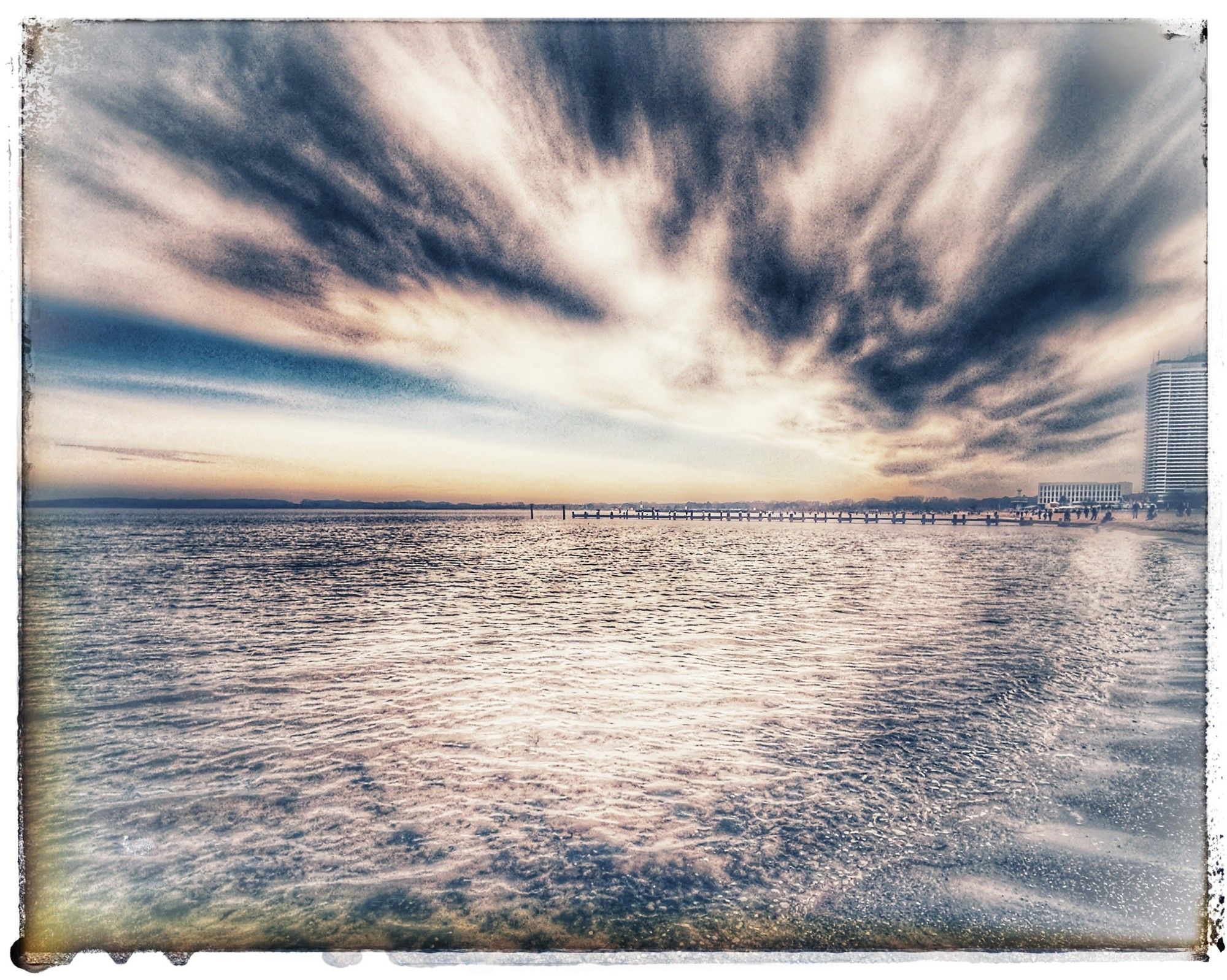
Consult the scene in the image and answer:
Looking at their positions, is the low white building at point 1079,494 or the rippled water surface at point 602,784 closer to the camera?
the rippled water surface at point 602,784

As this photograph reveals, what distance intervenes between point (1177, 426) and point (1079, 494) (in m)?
1.42

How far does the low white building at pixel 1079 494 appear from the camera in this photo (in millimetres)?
3723

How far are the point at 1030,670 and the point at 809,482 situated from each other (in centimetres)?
212

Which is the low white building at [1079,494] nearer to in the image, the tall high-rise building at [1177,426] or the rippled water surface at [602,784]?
the rippled water surface at [602,784]

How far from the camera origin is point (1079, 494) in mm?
4066

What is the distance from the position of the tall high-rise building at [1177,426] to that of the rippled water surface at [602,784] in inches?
13.3

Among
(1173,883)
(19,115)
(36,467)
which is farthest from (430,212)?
(1173,883)

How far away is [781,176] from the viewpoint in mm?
3270

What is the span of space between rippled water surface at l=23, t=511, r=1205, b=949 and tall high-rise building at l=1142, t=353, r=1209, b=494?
13.3 inches

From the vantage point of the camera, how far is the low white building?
147 inches

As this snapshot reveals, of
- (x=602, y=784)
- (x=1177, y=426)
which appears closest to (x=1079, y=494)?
(x=1177, y=426)

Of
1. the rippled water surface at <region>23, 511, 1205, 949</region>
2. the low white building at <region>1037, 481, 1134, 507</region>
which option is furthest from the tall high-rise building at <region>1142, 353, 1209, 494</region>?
the low white building at <region>1037, 481, 1134, 507</region>

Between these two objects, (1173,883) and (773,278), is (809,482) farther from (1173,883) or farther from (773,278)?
(1173,883)

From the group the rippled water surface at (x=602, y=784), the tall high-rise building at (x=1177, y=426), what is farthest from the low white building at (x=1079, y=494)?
the tall high-rise building at (x=1177, y=426)
